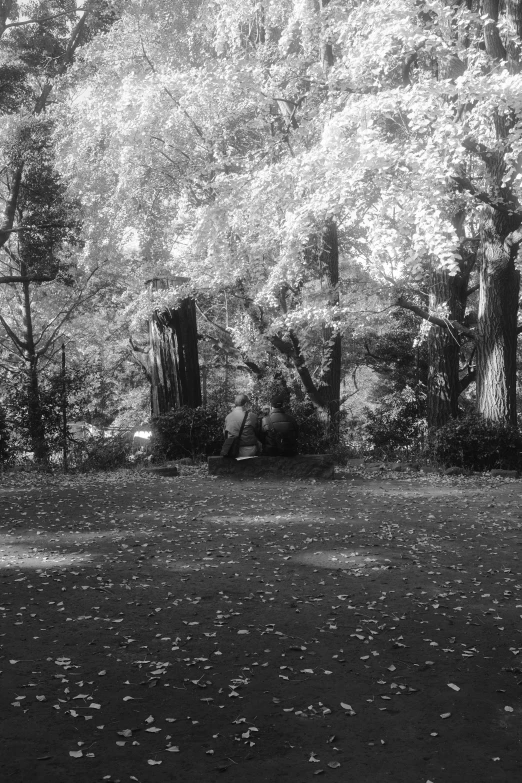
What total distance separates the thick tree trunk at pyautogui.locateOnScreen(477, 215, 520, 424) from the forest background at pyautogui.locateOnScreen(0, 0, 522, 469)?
4cm

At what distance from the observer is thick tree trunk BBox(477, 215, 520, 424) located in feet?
41.7

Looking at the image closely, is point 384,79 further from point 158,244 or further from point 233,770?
point 233,770

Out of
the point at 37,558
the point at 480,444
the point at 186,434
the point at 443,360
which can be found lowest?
the point at 37,558

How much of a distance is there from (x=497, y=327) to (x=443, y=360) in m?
1.81

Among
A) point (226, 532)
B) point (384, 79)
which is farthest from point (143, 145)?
point (226, 532)

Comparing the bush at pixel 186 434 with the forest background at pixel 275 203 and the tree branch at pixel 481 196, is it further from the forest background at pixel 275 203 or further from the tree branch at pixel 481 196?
the tree branch at pixel 481 196

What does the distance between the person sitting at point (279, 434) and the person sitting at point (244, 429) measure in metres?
0.19

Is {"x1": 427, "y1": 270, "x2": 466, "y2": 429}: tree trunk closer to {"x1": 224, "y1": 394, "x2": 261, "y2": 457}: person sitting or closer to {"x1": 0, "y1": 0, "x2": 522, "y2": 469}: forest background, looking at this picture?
{"x1": 0, "y1": 0, "x2": 522, "y2": 469}: forest background

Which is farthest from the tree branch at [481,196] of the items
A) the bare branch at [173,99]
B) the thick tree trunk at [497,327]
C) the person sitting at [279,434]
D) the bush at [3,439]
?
the bush at [3,439]

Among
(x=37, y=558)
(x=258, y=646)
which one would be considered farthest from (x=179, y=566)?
(x=258, y=646)

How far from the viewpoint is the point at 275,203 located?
1325 cm

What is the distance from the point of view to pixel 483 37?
12.4m

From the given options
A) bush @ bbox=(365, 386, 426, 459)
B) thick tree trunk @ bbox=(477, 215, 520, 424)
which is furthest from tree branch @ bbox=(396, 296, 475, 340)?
bush @ bbox=(365, 386, 426, 459)

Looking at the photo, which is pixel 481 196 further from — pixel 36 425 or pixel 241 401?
pixel 36 425
